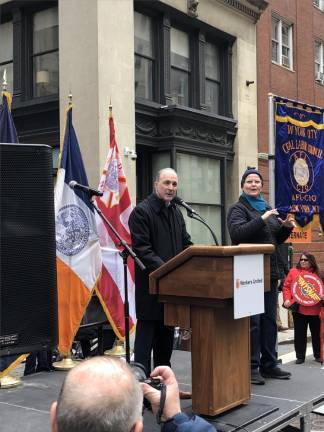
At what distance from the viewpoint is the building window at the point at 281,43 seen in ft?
59.9

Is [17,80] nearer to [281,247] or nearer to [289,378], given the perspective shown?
[281,247]

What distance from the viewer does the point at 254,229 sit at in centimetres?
469

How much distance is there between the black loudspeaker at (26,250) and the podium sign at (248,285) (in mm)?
1223

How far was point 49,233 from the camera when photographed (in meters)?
3.46

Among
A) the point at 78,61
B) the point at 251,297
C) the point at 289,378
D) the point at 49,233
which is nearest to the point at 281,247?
the point at 289,378

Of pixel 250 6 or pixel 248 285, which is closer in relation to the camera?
pixel 248 285

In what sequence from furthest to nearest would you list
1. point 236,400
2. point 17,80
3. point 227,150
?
1. point 227,150
2. point 17,80
3. point 236,400

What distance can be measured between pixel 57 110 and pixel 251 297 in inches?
364

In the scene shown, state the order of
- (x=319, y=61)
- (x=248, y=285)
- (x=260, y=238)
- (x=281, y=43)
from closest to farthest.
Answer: (x=248, y=285), (x=260, y=238), (x=281, y=43), (x=319, y=61)

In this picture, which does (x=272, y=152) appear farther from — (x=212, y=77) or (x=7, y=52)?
(x=212, y=77)

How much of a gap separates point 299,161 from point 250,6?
1060 centimetres

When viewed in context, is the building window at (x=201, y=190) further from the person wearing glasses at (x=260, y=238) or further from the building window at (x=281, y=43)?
the person wearing glasses at (x=260, y=238)

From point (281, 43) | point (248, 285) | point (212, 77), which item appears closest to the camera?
point (248, 285)

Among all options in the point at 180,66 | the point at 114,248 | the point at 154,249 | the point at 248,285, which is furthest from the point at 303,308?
the point at 180,66
